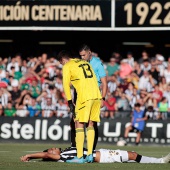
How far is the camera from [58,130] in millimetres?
23438

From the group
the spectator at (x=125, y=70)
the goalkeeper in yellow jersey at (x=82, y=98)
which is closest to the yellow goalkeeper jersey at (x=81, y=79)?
the goalkeeper in yellow jersey at (x=82, y=98)

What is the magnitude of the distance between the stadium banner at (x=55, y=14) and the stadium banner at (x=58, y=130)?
4.68m

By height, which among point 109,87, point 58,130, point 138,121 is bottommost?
point 58,130

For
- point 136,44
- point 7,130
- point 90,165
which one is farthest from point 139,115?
point 90,165

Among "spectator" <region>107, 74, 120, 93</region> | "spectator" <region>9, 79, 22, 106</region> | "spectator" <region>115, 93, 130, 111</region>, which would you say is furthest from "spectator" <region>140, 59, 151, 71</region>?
"spectator" <region>9, 79, 22, 106</region>

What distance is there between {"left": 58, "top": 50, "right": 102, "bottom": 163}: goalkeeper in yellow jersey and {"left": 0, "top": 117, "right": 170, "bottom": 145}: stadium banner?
10.2 m

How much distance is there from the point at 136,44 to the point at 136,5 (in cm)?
305

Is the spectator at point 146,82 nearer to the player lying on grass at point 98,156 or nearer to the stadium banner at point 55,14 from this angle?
the stadium banner at point 55,14

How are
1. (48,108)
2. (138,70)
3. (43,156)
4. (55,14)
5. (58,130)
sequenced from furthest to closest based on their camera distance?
(55,14), (138,70), (48,108), (58,130), (43,156)

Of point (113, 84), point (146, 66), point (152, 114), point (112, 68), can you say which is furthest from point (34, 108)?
point (146, 66)

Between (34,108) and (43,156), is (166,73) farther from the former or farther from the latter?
(43,156)

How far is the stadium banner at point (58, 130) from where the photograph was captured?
23234mm

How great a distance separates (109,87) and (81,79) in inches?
507

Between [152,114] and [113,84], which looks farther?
[113,84]
